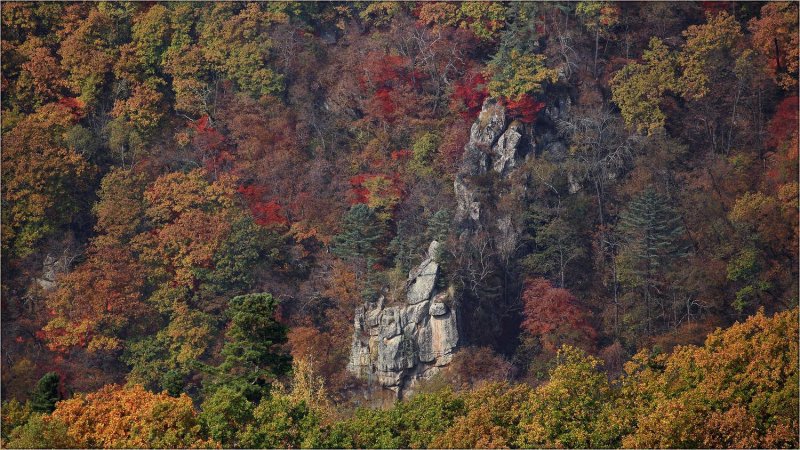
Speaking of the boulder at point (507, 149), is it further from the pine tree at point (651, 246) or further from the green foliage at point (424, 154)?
the pine tree at point (651, 246)

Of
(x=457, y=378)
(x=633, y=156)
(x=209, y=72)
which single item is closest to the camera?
(x=457, y=378)

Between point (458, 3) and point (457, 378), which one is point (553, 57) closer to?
point (458, 3)

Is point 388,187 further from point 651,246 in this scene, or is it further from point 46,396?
point 46,396

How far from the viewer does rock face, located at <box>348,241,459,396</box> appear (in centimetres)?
6481

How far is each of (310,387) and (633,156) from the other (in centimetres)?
1365

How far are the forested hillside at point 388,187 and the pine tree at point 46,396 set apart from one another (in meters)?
3.52

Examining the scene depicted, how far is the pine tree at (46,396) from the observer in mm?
56625

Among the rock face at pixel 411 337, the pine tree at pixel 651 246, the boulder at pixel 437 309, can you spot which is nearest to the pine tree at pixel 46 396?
the rock face at pixel 411 337

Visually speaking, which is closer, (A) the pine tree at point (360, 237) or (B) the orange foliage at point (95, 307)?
(B) the orange foliage at point (95, 307)

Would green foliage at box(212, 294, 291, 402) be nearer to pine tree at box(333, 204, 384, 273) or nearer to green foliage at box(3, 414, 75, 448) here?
green foliage at box(3, 414, 75, 448)

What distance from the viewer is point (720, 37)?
2771 inches

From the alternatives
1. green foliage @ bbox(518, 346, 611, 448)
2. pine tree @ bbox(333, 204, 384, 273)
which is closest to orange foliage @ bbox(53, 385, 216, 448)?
green foliage @ bbox(518, 346, 611, 448)

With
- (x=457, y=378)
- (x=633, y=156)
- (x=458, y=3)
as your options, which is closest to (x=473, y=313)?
(x=457, y=378)

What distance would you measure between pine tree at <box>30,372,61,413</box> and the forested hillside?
352 cm
